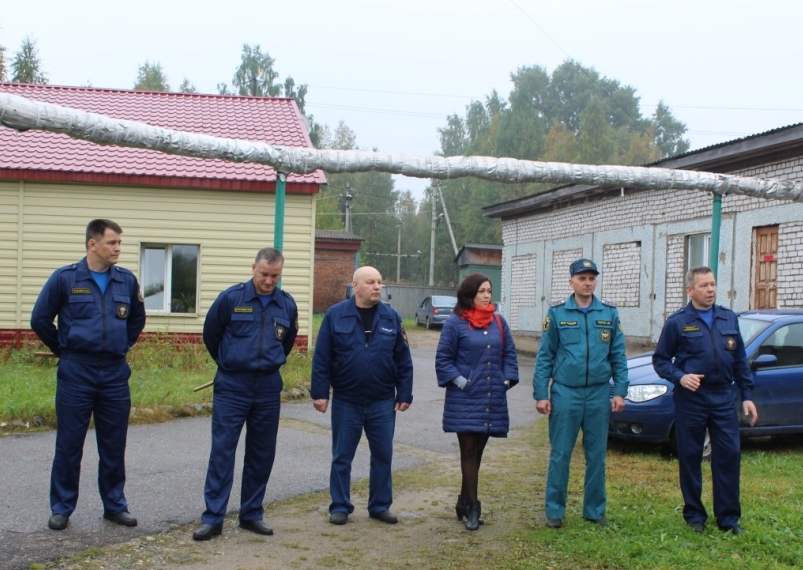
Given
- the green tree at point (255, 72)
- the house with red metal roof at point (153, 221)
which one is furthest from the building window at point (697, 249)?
the green tree at point (255, 72)

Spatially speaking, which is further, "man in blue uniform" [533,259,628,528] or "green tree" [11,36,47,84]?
"green tree" [11,36,47,84]

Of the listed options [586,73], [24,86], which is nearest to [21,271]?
[24,86]

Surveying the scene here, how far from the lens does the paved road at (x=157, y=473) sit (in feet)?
17.8

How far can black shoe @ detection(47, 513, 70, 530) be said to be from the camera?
5.51 m

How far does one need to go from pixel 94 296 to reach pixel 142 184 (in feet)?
36.8

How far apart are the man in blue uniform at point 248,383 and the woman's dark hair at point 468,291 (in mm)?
1217

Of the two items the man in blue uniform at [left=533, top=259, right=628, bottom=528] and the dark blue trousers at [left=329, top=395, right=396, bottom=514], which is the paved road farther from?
the man in blue uniform at [left=533, top=259, right=628, bottom=528]

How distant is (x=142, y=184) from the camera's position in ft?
53.6

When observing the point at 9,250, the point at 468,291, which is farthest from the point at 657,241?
the point at 468,291

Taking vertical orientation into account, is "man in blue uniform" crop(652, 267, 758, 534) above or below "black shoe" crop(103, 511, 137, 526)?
above

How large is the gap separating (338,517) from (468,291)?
177 centimetres

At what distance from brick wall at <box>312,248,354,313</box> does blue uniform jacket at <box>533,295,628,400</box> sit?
112 feet

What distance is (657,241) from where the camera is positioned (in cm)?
1997

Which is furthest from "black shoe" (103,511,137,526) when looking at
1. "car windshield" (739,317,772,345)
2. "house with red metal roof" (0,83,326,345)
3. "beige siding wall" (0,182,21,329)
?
"beige siding wall" (0,182,21,329)
